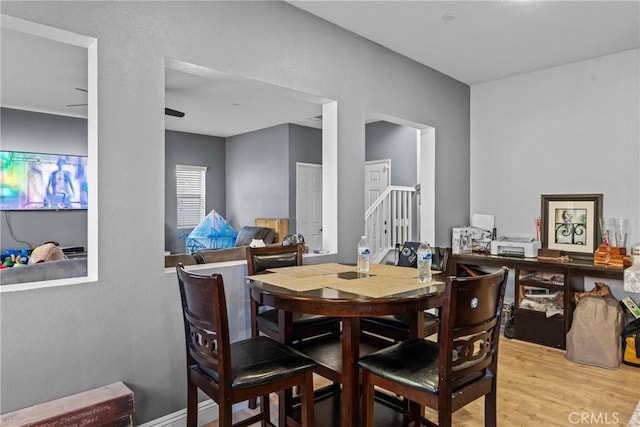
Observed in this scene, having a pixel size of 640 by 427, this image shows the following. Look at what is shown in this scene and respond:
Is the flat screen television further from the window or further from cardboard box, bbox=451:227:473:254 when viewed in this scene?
cardboard box, bbox=451:227:473:254

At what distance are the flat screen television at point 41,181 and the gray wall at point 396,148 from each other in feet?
15.3

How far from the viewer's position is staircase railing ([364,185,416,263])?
5391mm

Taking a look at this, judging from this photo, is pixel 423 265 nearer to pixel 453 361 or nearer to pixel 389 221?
pixel 453 361

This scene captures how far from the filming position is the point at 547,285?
3887 millimetres

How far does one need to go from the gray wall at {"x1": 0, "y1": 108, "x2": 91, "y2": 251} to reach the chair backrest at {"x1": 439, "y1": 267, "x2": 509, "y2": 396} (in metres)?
6.23

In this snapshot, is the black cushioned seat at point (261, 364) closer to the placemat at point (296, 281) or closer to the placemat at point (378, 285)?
the placemat at point (296, 281)

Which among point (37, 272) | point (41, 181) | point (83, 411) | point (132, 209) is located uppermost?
point (41, 181)

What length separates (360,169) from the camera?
11.8ft

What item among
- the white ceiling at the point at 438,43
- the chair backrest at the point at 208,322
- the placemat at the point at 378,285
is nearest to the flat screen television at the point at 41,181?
the white ceiling at the point at 438,43

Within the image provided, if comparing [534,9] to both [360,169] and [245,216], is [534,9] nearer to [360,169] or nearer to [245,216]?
[360,169]

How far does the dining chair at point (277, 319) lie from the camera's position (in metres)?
2.54

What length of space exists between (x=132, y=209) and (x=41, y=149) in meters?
4.89

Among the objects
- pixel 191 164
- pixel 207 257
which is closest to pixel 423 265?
pixel 207 257

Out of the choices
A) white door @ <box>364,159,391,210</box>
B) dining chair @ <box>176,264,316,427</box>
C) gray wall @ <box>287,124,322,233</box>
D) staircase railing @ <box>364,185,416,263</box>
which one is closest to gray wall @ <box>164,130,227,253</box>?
gray wall @ <box>287,124,322,233</box>
